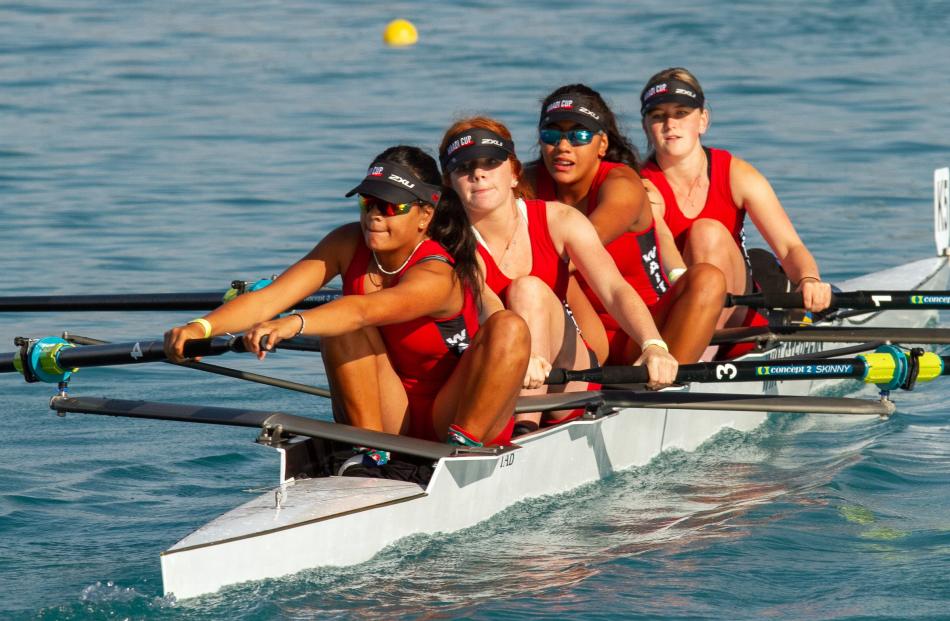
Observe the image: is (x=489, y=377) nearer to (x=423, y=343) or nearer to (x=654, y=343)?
(x=423, y=343)

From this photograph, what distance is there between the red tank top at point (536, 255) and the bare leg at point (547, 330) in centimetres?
8

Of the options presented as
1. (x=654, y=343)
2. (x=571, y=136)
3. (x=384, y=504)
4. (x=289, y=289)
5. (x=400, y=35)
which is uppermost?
(x=400, y=35)

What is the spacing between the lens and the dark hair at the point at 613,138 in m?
Result: 5.96

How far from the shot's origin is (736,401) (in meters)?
5.48

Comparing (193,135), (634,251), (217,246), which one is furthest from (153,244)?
(634,251)

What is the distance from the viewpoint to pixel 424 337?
4844mm

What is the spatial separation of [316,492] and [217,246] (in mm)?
6404

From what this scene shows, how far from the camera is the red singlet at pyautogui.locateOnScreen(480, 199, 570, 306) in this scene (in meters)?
5.33

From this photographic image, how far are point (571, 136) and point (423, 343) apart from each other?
1.44 metres

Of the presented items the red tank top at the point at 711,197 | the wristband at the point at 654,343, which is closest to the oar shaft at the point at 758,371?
the wristband at the point at 654,343

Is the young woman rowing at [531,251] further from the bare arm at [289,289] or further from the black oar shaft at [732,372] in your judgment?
the bare arm at [289,289]

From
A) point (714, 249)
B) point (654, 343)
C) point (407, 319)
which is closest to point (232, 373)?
point (407, 319)

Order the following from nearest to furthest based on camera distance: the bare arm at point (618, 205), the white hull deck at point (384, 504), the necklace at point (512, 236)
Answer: the white hull deck at point (384, 504) < the necklace at point (512, 236) < the bare arm at point (618, 205)

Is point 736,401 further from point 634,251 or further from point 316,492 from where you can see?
point 316,492
